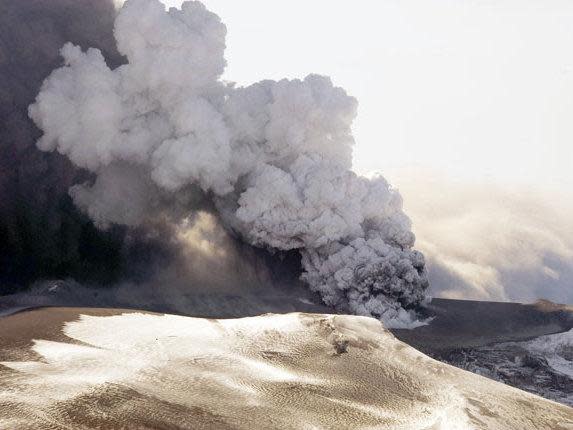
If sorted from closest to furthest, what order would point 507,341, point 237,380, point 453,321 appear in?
point 237,380 → point 507,341 → point 453,321

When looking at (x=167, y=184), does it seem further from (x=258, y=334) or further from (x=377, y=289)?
(x=258, y=334)

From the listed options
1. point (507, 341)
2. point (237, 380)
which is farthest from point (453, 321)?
point (237, 380)

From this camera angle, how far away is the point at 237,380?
16578 millimetres

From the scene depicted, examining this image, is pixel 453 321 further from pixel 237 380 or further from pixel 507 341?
pixel 237 380

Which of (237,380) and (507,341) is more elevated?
(507,341)

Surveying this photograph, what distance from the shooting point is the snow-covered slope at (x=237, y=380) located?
532 inches

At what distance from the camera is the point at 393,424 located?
589 inches

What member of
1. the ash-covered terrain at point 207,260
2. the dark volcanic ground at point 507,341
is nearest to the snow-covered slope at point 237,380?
the ash-covered terrain at point 207,260

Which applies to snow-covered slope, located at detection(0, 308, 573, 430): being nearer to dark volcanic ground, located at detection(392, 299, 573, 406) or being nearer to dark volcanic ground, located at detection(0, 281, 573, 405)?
dark volcanic ground, located at detection(0, 281, 573, 405)

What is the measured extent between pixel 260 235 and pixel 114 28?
22.7 metres

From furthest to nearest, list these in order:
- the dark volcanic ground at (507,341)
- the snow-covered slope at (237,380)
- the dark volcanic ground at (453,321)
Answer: the dark volcanic ground at (507,341) → the dark volcanic ground at (453,321) → the snow-covered slope at (237,380)

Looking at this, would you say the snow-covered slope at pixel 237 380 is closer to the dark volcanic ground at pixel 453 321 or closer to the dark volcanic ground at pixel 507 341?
the dark volcanic ground at pixel 453 321

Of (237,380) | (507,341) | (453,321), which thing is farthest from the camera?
(453,321)

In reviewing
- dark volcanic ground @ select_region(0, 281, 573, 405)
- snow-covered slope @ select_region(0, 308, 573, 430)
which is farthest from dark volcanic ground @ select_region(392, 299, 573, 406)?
snow-covered slope @ select_region(0, 308, 573, 430)
